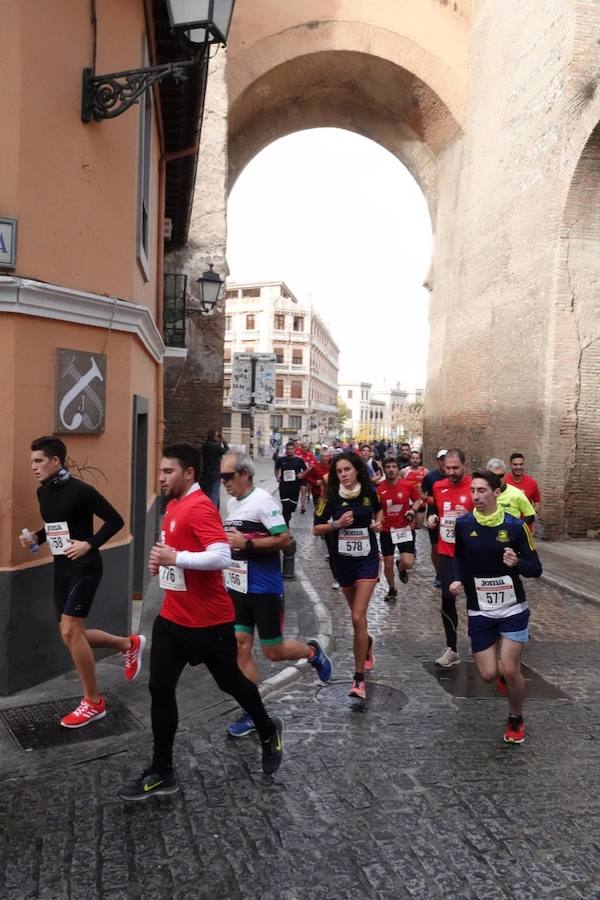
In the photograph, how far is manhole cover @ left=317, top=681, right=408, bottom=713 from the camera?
538 centimetres

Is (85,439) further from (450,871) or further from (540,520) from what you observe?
(540,520)

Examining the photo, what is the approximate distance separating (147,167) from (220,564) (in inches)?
249

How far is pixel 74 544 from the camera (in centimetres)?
483

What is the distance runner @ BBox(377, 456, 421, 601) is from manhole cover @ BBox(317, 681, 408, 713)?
10.4 feet

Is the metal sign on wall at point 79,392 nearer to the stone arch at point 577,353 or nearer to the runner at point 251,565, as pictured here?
the runner at point 251,565

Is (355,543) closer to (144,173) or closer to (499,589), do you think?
(499,589)

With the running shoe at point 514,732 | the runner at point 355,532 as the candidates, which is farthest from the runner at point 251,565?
the running shoe at point 514,732

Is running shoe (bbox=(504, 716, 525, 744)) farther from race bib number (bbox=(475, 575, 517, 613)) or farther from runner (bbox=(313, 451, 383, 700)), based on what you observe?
runner (bbox=(313, 451, 383, 700))

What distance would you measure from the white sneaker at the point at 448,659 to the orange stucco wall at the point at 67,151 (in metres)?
4.36

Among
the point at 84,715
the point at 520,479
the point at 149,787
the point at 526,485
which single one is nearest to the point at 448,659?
the point at 84,715

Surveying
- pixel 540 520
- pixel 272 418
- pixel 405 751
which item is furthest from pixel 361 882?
pixel 272 418

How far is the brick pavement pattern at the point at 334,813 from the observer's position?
3209mm

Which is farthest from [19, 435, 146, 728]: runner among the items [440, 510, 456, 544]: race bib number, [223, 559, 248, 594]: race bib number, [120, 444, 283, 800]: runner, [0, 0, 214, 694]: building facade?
[440, 510, 456, 544]: race bib number

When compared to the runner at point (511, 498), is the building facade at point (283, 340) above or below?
above
